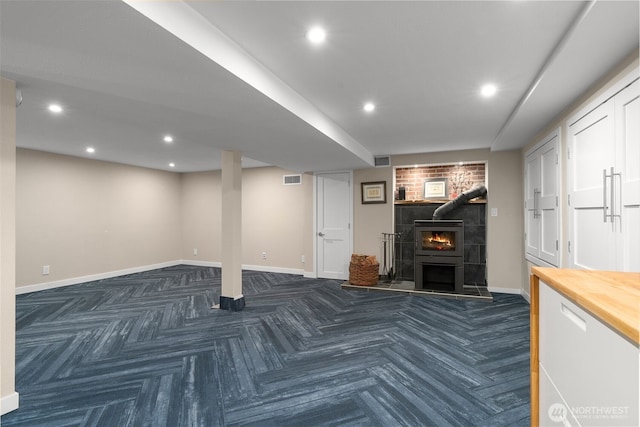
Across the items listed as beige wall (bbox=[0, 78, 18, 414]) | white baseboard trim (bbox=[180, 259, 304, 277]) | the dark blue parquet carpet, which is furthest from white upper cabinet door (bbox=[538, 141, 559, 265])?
beige wall (bbox=[0, 78, 18, 414])

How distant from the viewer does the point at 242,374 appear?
7.32 ft

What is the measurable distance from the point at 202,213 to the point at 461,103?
242 inches

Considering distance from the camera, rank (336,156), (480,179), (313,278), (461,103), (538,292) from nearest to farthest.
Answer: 1. (538,292)
2. (461,103)
3. (336,156)
4. (480,179)
5. (313,278)

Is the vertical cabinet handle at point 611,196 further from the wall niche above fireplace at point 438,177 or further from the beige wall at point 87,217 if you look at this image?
the beige wall at point 87,217

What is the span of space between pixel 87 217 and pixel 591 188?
23.8 ft

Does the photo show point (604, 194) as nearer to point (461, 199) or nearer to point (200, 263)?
point (461, 199)

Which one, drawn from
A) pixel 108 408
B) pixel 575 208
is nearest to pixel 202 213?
pixel 108 408

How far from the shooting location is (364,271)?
487 cm

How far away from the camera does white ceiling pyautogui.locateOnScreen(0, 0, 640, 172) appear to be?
146 centimetres

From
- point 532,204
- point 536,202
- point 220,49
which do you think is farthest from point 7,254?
point 532,204

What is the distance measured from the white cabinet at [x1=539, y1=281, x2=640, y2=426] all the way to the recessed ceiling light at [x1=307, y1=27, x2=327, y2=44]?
67.8 inches

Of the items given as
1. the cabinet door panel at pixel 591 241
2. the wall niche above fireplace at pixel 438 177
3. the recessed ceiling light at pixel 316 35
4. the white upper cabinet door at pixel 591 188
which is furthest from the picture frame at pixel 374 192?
the recessed ceiling light at pixel 316 35

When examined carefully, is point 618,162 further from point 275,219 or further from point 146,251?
point 146,251

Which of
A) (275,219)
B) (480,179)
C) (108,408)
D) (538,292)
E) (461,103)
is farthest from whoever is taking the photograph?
(275,219)
